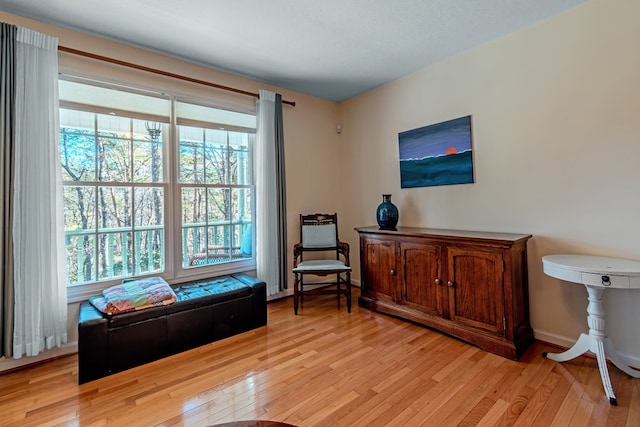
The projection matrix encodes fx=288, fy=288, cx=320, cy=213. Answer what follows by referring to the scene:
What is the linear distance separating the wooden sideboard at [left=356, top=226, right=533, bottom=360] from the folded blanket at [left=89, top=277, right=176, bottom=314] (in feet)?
6.66

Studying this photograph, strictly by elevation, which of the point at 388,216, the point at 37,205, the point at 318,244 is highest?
the point at 37,205

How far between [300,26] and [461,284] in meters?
2.52

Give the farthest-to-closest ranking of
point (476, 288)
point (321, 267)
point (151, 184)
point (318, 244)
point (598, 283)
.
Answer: point (318, 244), point (321, 267), point (151, 184), point (476, 288), point (598, 283)

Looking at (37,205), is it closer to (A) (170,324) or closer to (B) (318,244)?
(A) (170,324)

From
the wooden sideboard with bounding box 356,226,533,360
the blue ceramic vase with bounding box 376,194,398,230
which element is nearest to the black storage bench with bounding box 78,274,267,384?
the wooden sideboard with bounding box 356,226,533,360

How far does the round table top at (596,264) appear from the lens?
1.66 m

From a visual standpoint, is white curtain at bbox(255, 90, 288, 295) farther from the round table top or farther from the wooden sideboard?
the round table top

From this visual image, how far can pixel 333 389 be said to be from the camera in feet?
5.96

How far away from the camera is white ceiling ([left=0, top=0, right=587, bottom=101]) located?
210cm

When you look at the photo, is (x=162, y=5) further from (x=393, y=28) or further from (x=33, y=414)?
(x=33, y=414)

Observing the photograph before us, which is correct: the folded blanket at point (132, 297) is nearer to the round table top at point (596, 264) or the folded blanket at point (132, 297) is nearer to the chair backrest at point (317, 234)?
the chair backrest at point (317, 234)

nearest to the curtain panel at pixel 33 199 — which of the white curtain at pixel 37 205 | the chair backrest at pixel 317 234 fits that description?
the white curtain at pixel 37 205

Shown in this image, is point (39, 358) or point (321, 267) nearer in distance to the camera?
point (39, 358)

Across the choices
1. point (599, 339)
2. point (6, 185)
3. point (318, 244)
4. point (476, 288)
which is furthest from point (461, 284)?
point (6, 185)
